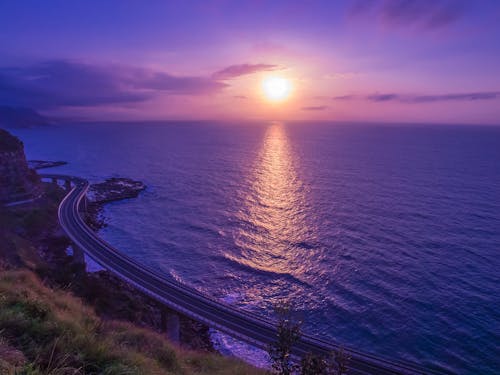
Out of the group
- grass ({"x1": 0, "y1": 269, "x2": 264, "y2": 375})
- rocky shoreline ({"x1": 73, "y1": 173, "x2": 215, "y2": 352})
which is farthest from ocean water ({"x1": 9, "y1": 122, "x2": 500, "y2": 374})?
grass ({"x1": 0, "y1": 269, "x2": 264, "y2": 375})

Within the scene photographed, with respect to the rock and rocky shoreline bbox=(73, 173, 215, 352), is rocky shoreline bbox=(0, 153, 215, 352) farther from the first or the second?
the rock

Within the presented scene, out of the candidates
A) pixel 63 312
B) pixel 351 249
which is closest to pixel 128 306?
pixel 63 312

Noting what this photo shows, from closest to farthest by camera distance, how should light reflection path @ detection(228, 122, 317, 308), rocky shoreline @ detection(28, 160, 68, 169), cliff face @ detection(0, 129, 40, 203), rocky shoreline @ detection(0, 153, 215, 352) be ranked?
rocky shoreline @ detection(0, 153, 215, 352)
light reflection path @ detection(228, 122, 317, 308)
cliff face @ detection(0, 129, 40, 203)
rocky shoreline @ detection(28, 160, 68, 169)

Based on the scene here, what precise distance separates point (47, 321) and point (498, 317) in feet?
157

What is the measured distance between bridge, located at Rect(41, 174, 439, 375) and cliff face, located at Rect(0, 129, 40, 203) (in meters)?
33.6

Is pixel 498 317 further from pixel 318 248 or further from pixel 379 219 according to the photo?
pixel 379 219

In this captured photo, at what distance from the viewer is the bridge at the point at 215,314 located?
2880 cm

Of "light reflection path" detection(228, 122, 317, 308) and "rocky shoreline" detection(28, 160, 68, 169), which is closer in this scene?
"light reflection path" detection(228, 122, 317, 308)

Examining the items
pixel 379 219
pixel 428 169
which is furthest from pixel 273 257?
pixel 428 169

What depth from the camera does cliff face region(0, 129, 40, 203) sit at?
72.6 m

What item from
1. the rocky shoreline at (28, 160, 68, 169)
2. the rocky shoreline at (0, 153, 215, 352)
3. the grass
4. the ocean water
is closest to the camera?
the grass

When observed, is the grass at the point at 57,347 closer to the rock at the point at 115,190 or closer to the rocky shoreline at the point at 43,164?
the rock at the point at 115,190

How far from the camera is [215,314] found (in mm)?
34688

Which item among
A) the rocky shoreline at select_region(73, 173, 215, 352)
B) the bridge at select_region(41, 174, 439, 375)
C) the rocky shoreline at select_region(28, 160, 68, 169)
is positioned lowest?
the rocky shoreline at select_region(73, 173, 215, 352)
